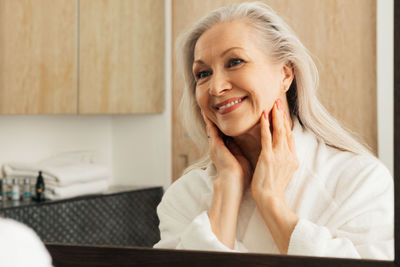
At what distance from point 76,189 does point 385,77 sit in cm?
49

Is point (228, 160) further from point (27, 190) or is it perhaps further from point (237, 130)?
point (27, 190)

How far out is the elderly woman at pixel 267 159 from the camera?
2.02 feet

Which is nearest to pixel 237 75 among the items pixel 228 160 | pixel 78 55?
pixel 228 160

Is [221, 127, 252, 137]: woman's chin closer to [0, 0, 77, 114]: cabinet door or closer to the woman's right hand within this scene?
the woman's right hand

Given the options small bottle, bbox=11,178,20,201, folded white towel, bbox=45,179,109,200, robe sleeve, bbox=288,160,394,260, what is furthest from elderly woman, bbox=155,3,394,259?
small bottle, bbox=11,178,20,201

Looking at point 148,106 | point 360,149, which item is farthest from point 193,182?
point 360,149

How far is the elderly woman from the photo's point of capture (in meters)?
0.62

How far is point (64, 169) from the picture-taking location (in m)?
0.72

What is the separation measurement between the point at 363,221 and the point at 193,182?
231mm

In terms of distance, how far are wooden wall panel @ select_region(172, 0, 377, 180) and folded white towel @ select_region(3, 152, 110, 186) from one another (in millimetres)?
344

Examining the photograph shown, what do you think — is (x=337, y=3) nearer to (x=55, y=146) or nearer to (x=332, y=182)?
(x=332, y=182)

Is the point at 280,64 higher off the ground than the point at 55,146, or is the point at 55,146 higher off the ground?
the point at 280,64

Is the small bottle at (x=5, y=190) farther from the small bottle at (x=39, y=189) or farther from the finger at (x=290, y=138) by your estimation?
the finger at (x=290, y=138)

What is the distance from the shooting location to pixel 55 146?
74 cm
